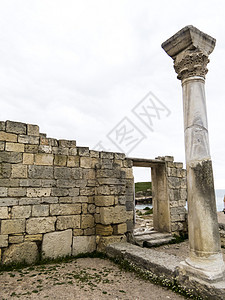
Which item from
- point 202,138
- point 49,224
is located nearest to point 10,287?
point 49,224

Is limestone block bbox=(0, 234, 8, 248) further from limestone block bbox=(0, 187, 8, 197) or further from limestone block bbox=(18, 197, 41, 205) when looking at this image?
limestone block bbox=(0, 187, 8, 197)

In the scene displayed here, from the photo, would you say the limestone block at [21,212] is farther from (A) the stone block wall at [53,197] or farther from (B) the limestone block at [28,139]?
(B) the limestone block at [28,139]

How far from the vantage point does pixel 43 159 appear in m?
6.04

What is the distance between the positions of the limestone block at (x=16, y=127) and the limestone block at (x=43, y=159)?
0.72 m

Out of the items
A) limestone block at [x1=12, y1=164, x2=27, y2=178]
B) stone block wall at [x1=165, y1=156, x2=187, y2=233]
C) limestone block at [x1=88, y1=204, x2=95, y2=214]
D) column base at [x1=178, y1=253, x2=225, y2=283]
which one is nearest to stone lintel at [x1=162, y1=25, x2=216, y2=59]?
column base at [x1=178, y1=253, x2=225, y2=283]

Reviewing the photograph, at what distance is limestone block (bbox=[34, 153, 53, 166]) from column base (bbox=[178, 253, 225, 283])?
408 centimetres

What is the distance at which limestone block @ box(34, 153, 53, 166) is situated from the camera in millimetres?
5938

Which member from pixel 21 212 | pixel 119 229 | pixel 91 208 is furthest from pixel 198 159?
pixel 21 212

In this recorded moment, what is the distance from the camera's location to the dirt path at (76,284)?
3.88m

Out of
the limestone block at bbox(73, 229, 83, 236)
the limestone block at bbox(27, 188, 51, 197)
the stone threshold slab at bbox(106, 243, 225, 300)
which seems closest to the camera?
the stone threshold slab at bbox(106, 243, 225, 300)

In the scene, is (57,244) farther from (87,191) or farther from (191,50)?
(191,50)

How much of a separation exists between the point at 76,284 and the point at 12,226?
2137mm

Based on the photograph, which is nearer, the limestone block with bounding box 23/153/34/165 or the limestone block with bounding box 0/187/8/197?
the limestone block with bounding box 0/187/8/197

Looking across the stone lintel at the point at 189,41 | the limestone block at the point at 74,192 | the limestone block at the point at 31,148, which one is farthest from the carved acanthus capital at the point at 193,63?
the limestone block at the point at 74,192
